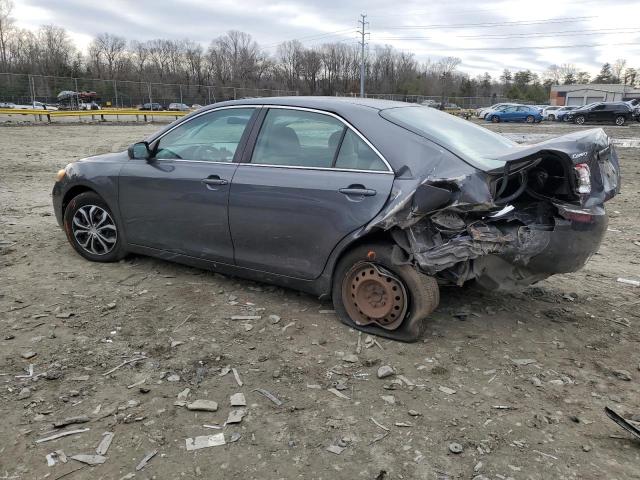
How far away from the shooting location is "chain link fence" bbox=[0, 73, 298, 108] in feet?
118

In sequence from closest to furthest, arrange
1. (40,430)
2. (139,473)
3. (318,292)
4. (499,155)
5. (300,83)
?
(139,473)
(40,430)
(499,155)
(318,292)
(300,83)

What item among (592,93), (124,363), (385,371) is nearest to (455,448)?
(385,371)

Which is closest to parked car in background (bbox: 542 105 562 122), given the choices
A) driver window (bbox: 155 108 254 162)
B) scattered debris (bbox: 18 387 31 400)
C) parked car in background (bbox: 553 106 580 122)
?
parked car in background (bbox: 553 106 580 122)

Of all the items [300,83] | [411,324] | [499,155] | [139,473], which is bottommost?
[139,473]

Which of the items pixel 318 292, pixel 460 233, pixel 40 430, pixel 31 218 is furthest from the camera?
pixel 31 218

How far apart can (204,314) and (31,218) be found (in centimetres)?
427

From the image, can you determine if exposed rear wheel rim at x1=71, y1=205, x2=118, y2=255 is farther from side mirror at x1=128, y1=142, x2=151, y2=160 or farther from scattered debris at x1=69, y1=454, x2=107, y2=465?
scattered debris at x1=69, y1=454, x2=107, y2=465

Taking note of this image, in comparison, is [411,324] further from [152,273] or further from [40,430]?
[152,273]

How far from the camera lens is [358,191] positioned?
11.5ft

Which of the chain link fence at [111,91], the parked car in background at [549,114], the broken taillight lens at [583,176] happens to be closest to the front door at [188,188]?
the broken taillight lens at [583,176]

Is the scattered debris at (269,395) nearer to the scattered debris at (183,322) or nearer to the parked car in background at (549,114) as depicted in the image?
the scattered debris at (183,322)

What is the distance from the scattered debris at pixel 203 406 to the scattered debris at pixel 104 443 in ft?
1.38

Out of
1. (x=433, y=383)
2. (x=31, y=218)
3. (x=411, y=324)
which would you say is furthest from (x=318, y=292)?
(x=31, y=218)

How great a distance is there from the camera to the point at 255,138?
4.11m
